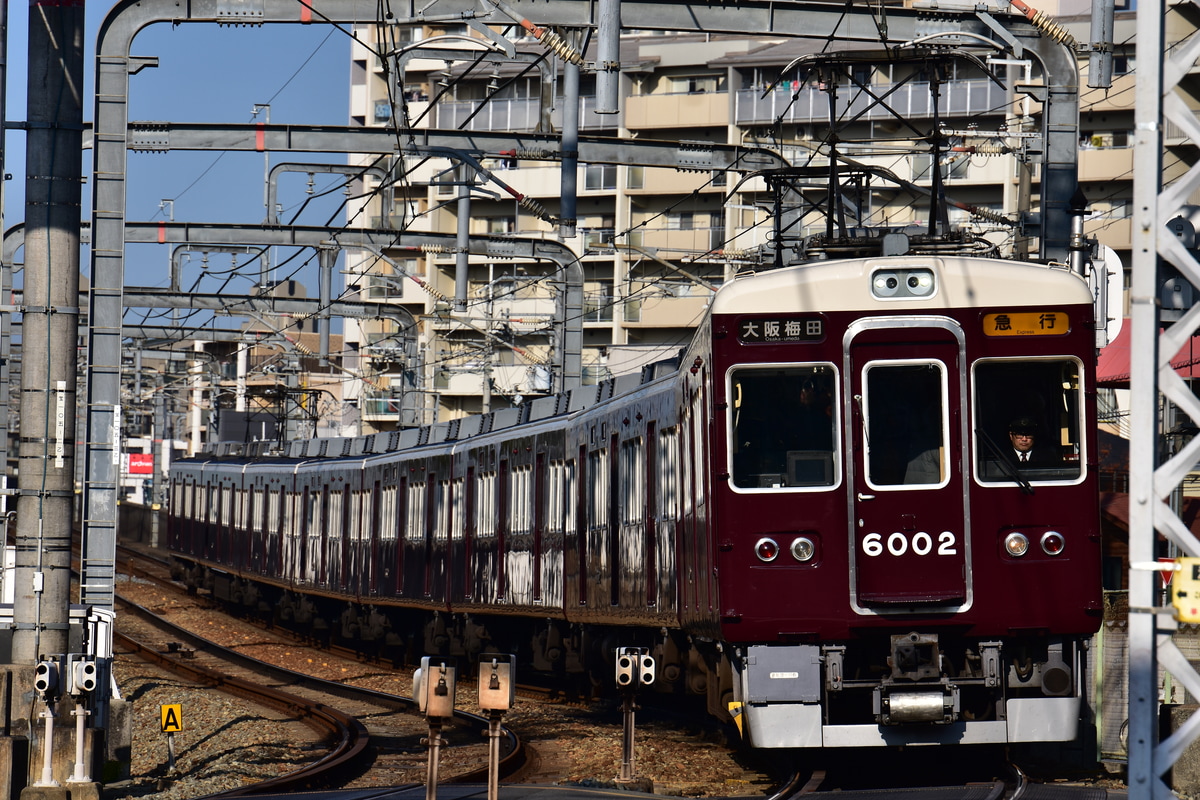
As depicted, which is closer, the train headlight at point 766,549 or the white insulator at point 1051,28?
the train headlight at point 766,549

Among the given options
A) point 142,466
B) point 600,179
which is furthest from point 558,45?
point 142,466

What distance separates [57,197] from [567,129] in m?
4.35

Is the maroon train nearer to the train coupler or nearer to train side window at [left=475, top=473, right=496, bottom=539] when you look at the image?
the train coupler

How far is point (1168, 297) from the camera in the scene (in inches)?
386

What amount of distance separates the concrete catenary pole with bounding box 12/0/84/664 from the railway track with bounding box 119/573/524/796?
7.29 feet

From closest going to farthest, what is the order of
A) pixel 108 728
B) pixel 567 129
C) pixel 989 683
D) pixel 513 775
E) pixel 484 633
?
1. pixel 989 683
2. pixel 513 775
3. pixel 108 728
4. pixel 567 129
5. pixel 484 633

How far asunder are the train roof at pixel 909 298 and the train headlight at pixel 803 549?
1210 mm

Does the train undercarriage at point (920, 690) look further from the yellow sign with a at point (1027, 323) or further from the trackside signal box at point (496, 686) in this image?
the yellow sign with a at point (1027, 323)

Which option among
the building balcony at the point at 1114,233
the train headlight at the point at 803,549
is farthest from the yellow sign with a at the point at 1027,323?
the building balcony at the point at 1114,233

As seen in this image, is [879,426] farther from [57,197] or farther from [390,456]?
[390,456]

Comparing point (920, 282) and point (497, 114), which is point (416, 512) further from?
point (497, 114)

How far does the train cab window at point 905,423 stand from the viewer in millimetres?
8805

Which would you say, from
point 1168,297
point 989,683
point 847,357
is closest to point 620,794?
point 989,683

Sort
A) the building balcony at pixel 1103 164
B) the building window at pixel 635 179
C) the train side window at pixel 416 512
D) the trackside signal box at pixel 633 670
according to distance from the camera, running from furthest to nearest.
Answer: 1. the building window at pixel 635 179
2. the building balcony at pixel 1103 164
3. the train side window at pixel 416 512
4. the trackside signal box at pixel 633 670
